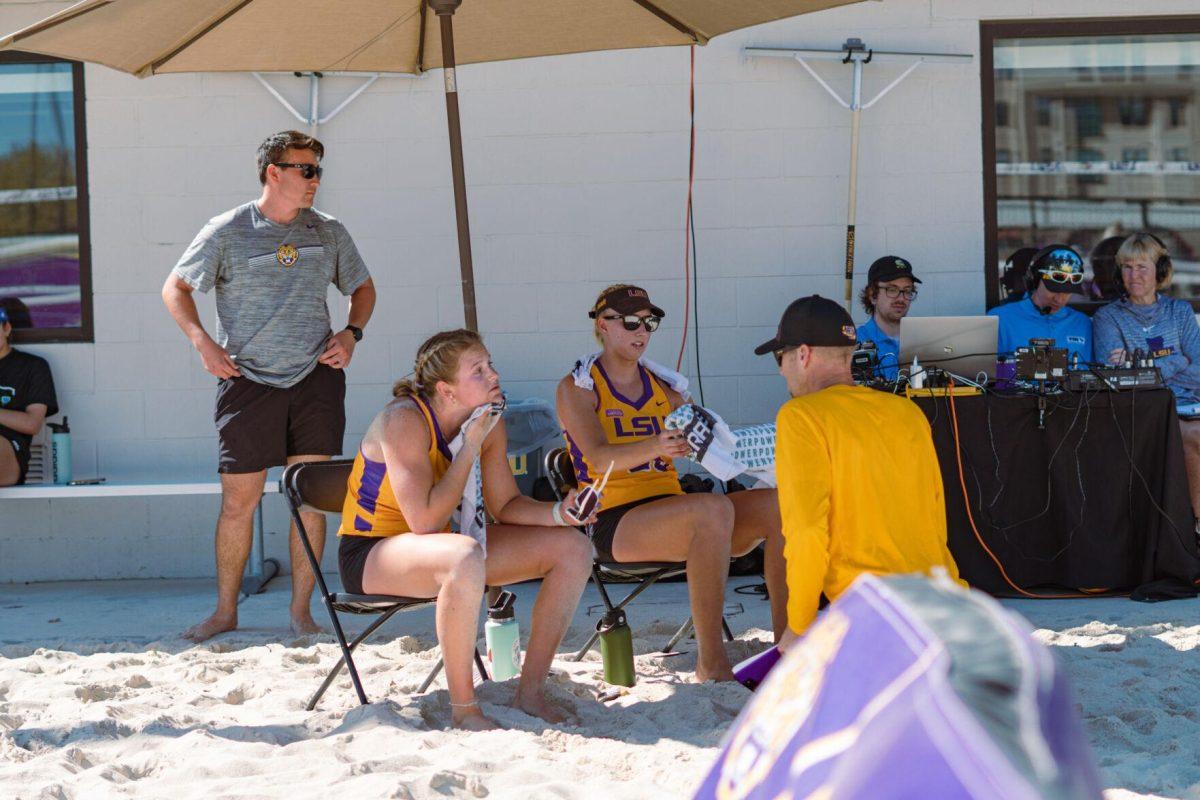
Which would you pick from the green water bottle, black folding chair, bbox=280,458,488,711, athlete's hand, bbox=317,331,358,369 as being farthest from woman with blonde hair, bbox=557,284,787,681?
athlete's hand, bbox=317,331,358,369

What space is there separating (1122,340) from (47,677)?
13.8 feet

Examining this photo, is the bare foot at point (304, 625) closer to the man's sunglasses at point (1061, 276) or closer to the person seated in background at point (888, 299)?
the person seated in background at point (888, 299)

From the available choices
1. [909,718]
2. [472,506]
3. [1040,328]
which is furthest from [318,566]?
[1040,328]

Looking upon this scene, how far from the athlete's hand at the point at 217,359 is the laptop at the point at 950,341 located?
8.00 feet

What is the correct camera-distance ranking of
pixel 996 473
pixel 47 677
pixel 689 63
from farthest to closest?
1. pixel 689 63
2. pixel 996 473
3. pixel 47 677

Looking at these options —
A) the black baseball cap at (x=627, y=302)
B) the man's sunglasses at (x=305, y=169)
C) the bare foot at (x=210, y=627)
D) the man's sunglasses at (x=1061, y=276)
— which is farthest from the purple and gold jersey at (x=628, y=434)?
the man's sunglasses at (x=1061, y=276)

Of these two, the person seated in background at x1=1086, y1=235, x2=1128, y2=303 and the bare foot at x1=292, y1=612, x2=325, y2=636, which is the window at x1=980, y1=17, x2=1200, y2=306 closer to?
the person seated in background at x1=1086, y1=235, x2=1128, y2=303

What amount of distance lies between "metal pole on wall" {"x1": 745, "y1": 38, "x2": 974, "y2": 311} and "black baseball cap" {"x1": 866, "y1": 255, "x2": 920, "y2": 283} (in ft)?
1.07

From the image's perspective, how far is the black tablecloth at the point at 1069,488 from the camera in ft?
15.8

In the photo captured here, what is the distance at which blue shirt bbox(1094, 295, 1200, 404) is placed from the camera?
5324 mm

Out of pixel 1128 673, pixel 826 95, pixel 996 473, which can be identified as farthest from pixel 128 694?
pixel 826 95

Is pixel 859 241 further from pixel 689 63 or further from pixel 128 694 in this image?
pixel 128 694

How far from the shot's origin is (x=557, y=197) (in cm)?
589

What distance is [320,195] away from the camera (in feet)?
19.4
